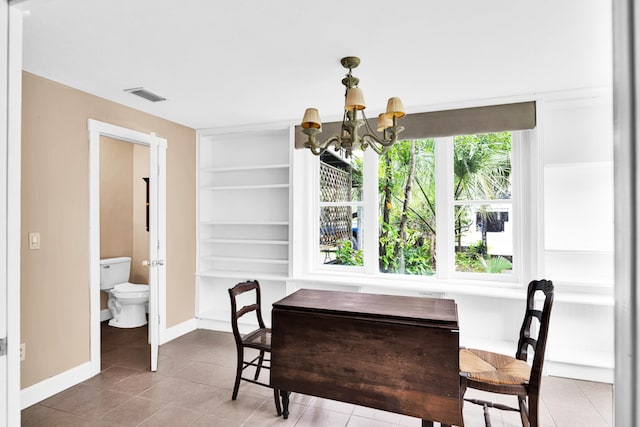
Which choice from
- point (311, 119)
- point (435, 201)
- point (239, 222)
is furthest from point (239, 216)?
point (311, 119)

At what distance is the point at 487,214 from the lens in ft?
11.2

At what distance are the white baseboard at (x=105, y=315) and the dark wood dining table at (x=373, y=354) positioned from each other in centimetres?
309

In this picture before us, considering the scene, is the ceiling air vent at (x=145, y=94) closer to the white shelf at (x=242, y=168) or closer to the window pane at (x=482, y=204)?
the white shelf at (x=242, y=168)

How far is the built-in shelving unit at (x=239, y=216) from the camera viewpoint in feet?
13.4

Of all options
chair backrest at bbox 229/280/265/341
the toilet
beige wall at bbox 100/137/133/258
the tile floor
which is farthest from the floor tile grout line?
beige wall at bbox 100/137/133/258

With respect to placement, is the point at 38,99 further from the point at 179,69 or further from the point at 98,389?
the point at 98,389

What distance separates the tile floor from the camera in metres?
2.32

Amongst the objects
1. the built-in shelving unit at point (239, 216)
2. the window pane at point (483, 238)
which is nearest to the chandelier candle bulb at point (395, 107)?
the window pane at point (483, 238)

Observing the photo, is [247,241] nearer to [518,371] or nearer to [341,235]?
[341,235]

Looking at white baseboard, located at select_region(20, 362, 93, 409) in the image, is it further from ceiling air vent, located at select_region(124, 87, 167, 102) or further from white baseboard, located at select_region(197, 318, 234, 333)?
ceiling air vent, located at select_region(124, 87, 167, 102)

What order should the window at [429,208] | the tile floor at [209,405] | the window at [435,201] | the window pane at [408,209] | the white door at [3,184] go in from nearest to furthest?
the white door at [3,184] → the tile floor at [209,405] → the window at [435,201] → the window at [429,208] → the window pane at [408,209]

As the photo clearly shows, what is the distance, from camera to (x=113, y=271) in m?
4.40

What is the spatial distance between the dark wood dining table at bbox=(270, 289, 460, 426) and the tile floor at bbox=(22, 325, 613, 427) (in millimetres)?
295

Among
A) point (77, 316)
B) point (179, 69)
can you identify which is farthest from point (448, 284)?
point (77, 316)
